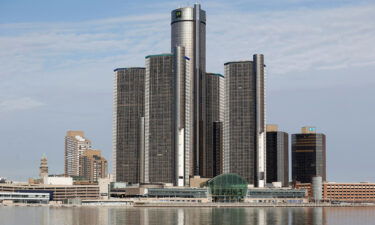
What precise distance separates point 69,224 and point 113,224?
11.3 meters

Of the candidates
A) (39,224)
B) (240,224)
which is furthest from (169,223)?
(39,224)

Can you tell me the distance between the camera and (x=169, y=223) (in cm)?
19600

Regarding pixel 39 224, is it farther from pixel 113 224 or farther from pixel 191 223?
pixel 191 223

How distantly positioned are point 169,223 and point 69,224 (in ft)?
87.3

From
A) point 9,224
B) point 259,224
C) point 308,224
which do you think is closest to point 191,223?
point 259,224

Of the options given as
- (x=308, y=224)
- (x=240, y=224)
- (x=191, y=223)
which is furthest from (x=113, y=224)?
(x=308, y=224)

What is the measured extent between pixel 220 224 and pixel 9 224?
55.9 m

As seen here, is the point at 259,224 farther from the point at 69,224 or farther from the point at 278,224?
the point at 69,224

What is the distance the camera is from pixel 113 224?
190m

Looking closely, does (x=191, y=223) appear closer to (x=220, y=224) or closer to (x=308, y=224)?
(x=220, y=224)

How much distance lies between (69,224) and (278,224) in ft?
182

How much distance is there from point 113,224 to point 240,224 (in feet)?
112

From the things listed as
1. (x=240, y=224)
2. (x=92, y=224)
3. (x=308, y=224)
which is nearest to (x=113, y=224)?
(x=92, y=224)

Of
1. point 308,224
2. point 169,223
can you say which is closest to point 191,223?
point 169,223
